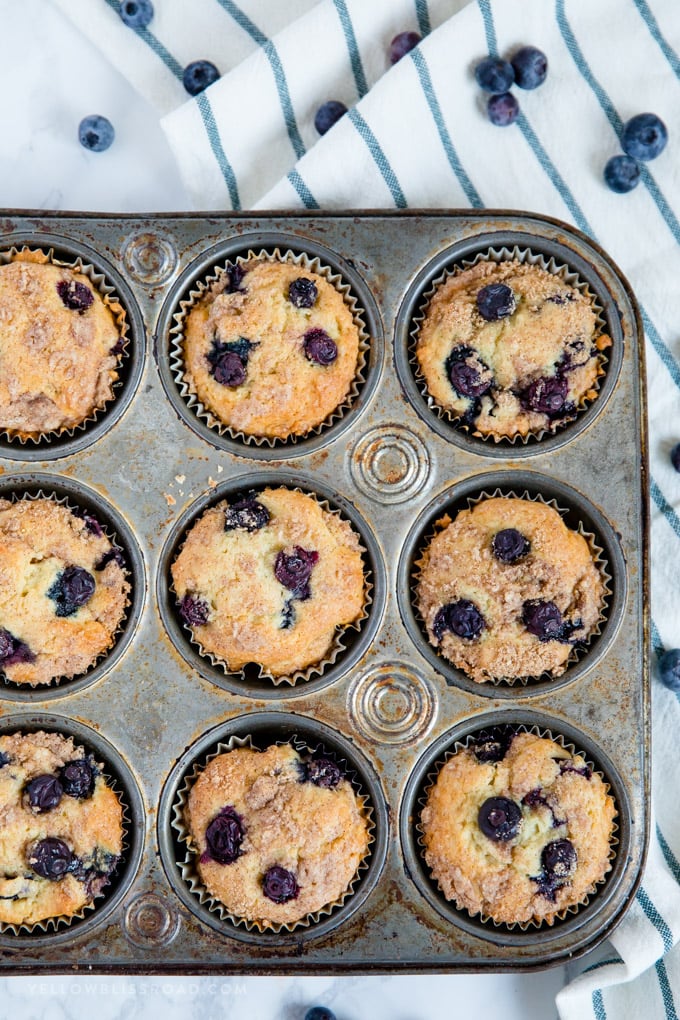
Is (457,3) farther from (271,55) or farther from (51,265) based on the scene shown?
(51,265)

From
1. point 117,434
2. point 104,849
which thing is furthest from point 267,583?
point 104,849

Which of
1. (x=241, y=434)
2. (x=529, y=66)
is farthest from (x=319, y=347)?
(x=529, y=66)

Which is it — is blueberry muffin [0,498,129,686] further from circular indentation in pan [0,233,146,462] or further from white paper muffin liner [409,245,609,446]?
white paper muffin liner [409,245,609,446]

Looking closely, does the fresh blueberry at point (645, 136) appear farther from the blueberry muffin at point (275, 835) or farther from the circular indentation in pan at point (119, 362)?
the blueberry muffin at point (275, 835)

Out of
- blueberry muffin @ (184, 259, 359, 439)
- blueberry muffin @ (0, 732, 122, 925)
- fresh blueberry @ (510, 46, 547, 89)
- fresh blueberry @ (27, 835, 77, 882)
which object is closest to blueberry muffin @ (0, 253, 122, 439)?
blueberry muffin @ (184, 259, 359, 439)

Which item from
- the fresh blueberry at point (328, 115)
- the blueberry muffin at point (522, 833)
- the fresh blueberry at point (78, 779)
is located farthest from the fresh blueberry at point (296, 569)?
the fresh blueberry at point (328, 115)

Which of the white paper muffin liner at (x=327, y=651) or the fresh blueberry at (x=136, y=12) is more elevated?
the fresh blueberry at (x=136, y=12)
